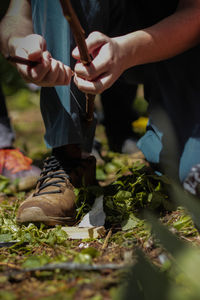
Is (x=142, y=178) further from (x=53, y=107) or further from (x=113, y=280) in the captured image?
(x=113, y=280)

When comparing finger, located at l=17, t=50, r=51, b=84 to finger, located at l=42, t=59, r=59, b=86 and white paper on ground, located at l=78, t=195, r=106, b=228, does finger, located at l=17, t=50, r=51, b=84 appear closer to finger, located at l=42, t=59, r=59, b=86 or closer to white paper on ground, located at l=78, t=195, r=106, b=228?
finger, located at l=42, t=59, r=59, b=86

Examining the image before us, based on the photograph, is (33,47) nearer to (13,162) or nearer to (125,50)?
(125,50)

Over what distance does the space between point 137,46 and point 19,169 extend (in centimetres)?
100

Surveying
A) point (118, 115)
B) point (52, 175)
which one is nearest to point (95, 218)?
point (52, 175)

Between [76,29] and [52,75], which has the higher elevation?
[76,29]

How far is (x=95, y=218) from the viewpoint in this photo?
1258 mm

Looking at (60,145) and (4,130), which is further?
(4,130)

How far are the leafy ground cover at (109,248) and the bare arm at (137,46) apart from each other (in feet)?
1.44

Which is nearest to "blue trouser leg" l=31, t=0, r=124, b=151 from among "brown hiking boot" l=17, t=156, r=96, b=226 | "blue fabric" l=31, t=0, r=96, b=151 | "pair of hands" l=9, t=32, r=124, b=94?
"blue fabric" l=31, t=0, r=96, b=151

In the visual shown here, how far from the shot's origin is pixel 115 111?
2.21 meters

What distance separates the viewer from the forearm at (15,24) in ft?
4.10

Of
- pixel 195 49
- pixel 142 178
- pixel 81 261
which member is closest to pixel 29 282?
pixel 81 261

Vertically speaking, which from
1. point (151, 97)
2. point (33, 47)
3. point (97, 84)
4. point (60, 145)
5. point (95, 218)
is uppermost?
point (33, 47)

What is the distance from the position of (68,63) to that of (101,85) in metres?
0.30
